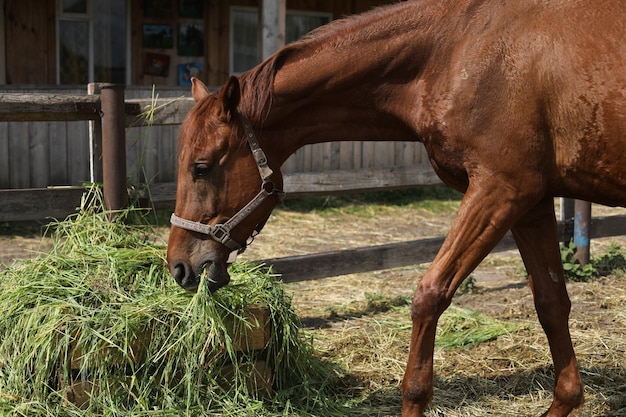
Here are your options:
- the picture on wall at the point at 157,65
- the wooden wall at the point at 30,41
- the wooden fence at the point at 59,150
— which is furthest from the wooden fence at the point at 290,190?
the picture on wall at the point at 157,65

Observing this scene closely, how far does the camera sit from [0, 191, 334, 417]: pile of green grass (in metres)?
3.46

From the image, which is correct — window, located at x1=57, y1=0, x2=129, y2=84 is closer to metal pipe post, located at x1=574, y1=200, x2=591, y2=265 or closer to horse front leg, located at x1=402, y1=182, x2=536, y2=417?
metal pipe post, located at x1=574, y1=200, x2=591, y2=265

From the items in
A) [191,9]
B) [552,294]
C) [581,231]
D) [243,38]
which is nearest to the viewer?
[552,294]

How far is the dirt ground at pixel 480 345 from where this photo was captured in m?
4.09

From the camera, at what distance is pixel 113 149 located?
4.43 m

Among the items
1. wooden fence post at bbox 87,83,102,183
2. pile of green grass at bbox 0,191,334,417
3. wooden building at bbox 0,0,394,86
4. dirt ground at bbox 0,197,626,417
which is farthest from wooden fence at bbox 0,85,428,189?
pile of green grass at bbox 0,191,334,417

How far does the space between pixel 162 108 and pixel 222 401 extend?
2004mm

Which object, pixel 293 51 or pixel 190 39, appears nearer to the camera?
pixel 293 51

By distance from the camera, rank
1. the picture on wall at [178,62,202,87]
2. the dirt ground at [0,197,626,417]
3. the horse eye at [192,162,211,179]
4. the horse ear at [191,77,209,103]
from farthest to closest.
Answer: the picture on wall at [178,62,202,87] → the dirt ground at [0,197,626,417] → the horse ear at [191,77,209,103] → the horse eye at [192,162,211,179]

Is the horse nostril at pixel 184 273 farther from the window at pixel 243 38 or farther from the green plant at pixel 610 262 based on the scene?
the window at pixel 243 38

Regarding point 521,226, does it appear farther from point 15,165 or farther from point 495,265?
point 15,165

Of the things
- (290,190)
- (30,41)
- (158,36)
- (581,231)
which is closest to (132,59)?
(158,36)

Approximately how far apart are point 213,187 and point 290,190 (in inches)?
93.5

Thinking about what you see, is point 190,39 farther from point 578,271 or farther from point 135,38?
point 578,271
